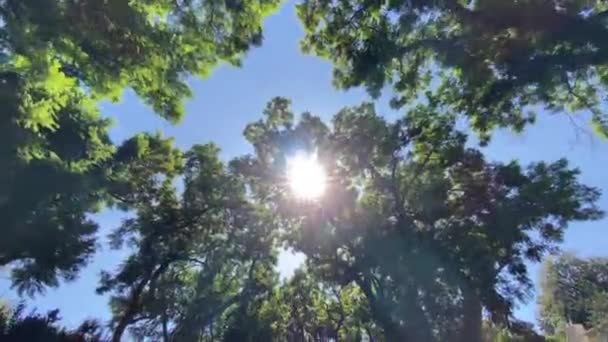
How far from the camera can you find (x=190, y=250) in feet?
61.4

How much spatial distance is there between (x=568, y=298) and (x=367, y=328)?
20364 millimetres

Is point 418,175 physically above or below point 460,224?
above

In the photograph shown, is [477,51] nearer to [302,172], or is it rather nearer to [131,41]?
[131,41]

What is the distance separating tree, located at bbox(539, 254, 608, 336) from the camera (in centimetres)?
3525

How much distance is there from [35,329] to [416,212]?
1222cm

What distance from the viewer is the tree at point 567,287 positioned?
116 ft

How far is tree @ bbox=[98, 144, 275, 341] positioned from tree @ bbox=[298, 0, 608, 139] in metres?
10.3

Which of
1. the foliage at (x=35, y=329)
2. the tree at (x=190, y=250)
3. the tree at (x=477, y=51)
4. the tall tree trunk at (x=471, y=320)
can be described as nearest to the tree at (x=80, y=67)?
the tree at (x=477, y=51)

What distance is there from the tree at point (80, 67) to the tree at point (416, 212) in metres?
8.79

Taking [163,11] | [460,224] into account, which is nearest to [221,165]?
[460,224]

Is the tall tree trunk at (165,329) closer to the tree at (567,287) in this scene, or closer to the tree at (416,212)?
the tree at (416,212)

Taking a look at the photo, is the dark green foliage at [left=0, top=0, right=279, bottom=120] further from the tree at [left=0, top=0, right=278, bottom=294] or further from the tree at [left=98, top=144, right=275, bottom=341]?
the tree at [left=98, top=144, right=275, bottom=341]

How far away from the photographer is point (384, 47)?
6734 millimetres

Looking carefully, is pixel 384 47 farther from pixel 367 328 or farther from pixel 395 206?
pixel 367 328
